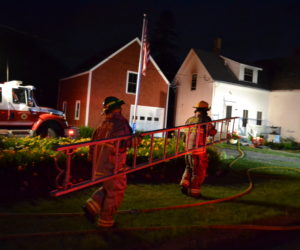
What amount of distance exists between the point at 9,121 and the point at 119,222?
8.10 metres

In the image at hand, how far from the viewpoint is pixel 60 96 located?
2534cm

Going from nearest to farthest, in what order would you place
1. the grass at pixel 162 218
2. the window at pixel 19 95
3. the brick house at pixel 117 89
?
the grass at pixel 162 218, the window at pixel 19 95, the brick house at pixel 117 89

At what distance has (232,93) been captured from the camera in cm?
2309

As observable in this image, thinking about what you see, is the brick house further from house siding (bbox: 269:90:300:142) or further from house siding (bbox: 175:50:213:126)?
house siding (bbox: 269:90:300:142)

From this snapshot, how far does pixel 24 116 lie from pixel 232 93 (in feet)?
54.2

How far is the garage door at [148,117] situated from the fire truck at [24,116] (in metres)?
10.4

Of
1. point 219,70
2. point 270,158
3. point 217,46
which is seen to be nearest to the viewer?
Result: point 270,158

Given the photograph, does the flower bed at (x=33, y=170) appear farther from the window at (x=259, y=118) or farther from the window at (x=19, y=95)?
the window at (x=259, y=118)

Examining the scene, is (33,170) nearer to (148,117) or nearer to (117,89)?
(117,89)

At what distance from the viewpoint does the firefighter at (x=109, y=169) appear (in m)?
3.95

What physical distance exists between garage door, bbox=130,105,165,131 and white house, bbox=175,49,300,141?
10.5 feet

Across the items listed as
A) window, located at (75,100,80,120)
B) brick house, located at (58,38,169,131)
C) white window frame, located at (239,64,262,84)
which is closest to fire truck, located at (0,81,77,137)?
brick house, located at (58,38,169,131)

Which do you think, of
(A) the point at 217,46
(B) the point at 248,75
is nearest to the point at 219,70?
(B) the point at 248,75

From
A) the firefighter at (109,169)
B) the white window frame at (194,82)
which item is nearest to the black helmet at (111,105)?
the firefighter at (109,169)
